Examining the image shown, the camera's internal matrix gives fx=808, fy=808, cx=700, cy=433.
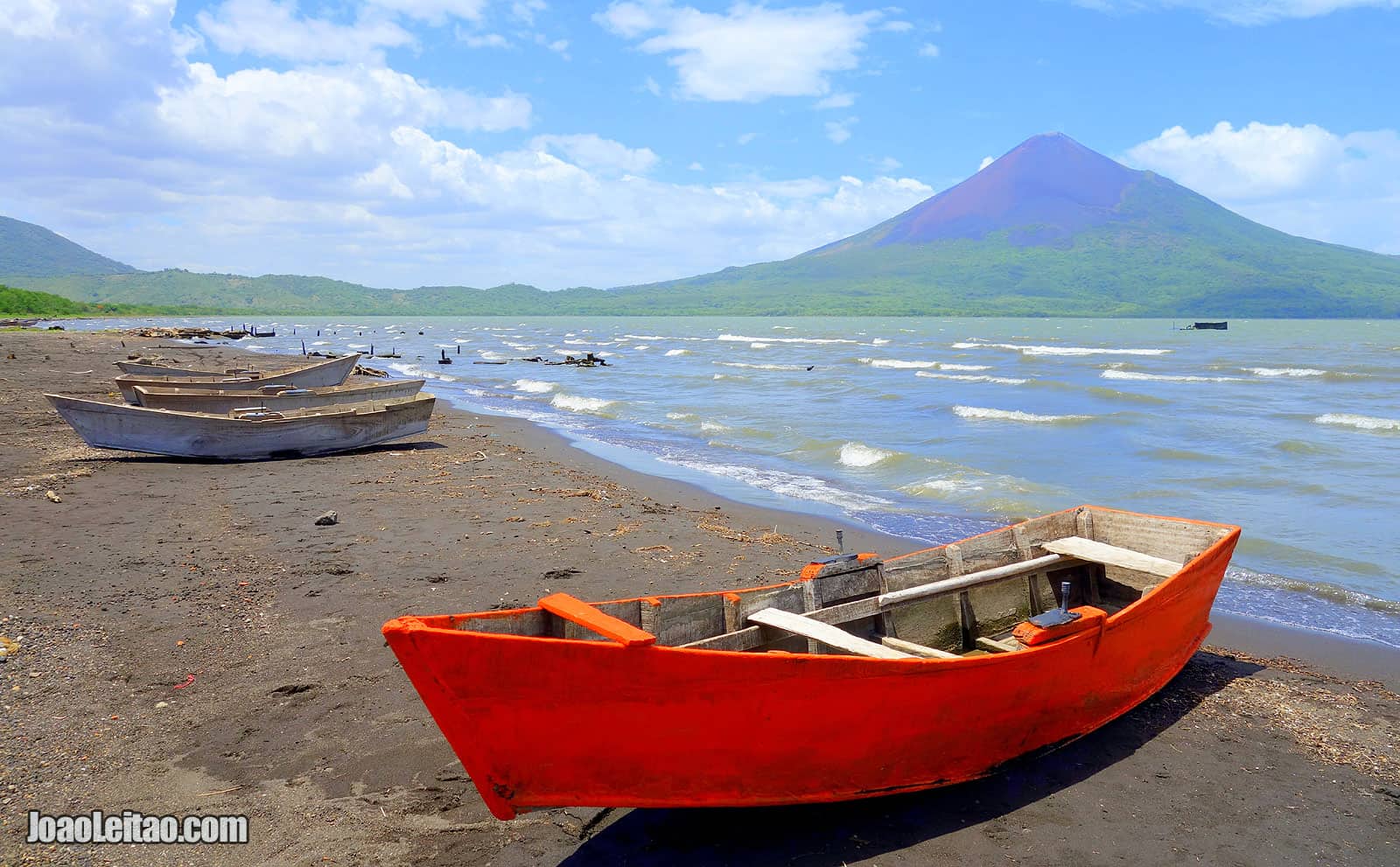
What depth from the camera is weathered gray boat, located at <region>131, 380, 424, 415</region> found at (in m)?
17.7

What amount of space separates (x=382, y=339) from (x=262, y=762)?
3461 inches

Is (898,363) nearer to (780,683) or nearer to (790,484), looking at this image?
(790,484)

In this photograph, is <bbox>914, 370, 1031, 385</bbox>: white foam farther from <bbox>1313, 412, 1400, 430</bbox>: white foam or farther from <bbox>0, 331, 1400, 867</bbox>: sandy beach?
<bbox>0, 331, 1400, 867</bbox>: sandy beach

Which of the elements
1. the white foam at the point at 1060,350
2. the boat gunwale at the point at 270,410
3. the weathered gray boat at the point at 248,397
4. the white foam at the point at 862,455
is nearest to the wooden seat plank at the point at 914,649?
the white foam at the point at 862,455

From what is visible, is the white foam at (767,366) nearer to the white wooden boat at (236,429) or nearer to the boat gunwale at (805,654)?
the white wooden boat at (236,429)

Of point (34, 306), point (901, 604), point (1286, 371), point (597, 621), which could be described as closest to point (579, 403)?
point (901, 604)

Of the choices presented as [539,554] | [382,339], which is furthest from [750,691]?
[382,339]

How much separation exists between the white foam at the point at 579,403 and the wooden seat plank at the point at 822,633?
23.0 m

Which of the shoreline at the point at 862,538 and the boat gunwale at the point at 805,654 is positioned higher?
the boat gunwale at the point at 805,654

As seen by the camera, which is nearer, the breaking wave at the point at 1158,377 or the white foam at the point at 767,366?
the breaking wave at the point at 1158,377

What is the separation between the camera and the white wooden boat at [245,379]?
19.8m

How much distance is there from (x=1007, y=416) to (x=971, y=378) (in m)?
15.6

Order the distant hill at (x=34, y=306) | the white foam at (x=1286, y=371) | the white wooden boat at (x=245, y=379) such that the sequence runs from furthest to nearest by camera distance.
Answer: the distant hill at (x=34, y=306), the white foam at (x=1286, y=371), the white wooden boat at (x=245, y=379)

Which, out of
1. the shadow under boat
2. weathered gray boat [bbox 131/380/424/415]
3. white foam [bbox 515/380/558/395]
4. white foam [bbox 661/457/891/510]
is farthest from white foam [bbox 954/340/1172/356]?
the shadow under boat
